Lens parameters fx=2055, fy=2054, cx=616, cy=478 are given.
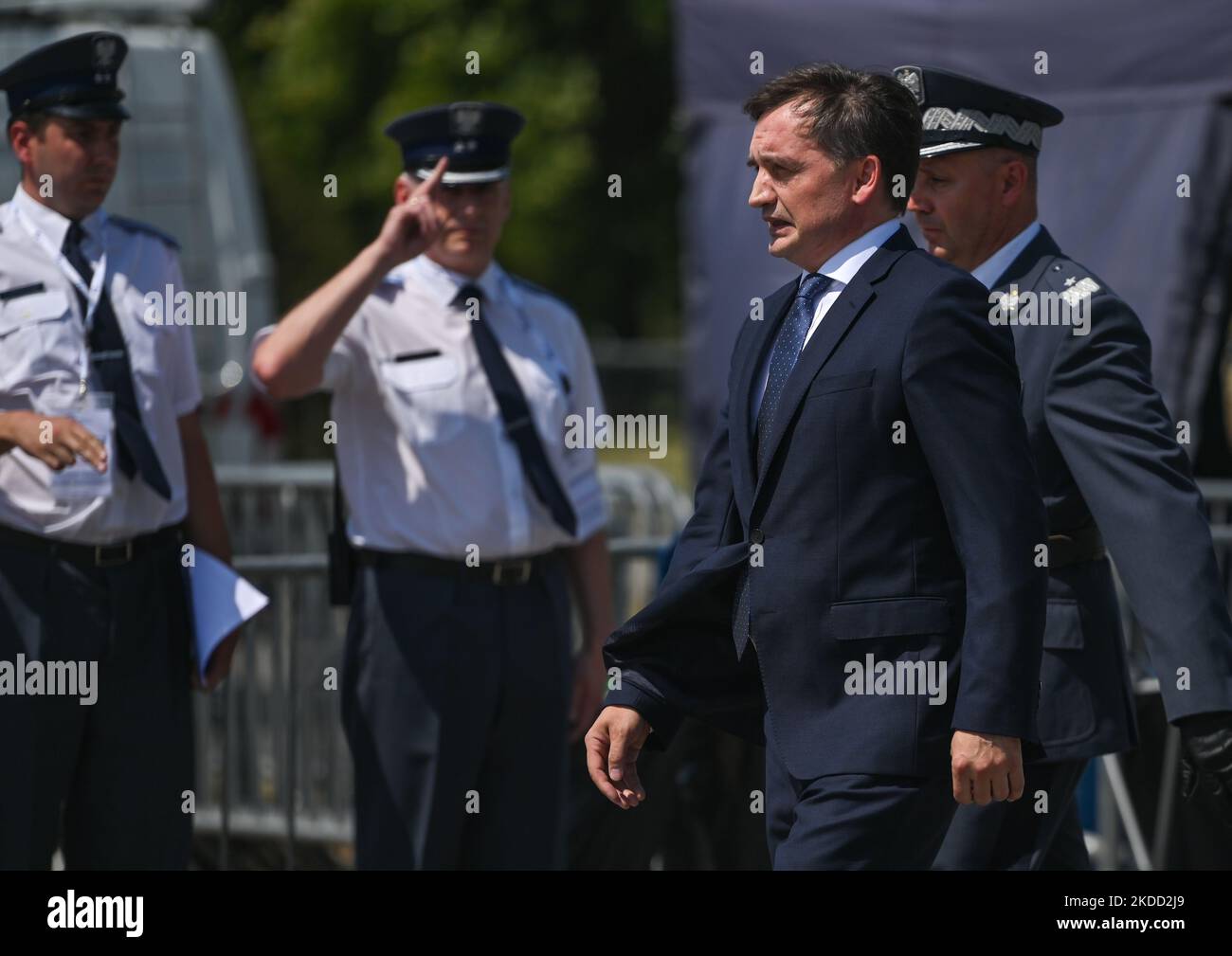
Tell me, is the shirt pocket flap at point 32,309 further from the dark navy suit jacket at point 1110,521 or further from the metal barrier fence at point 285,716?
the dark navy suit jacket at point 1110,521

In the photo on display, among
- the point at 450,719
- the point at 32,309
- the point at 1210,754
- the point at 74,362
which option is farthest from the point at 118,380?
the point at 1210,754

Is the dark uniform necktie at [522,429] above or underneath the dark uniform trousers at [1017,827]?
above

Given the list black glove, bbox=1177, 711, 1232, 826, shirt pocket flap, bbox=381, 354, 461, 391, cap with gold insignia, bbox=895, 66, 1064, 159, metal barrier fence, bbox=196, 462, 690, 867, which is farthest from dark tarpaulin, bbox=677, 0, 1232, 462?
black glove, bbox=1177, 711, 1232, 826

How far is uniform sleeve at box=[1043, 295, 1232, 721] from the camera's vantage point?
392cm

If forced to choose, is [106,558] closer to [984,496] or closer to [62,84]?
[62,84]

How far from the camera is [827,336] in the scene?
3.61 meters

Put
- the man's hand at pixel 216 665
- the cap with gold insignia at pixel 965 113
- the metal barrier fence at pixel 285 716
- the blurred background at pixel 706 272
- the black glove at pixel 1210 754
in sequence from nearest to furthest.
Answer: the black glove at pixel 1210 754, the cap with gold insignia at pixel 965 113, the man's hand at pixel 216 665, the blurred background at pixel 706 272, the metal barrier fence at pixel 285 716

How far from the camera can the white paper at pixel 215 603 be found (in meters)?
4.57

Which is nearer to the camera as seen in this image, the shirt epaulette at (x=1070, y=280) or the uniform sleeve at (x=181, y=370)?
the shirt epaulette at (x=1070, y=280)

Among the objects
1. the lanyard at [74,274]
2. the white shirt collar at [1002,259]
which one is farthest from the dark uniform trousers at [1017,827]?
the lanyard at [74,274]
